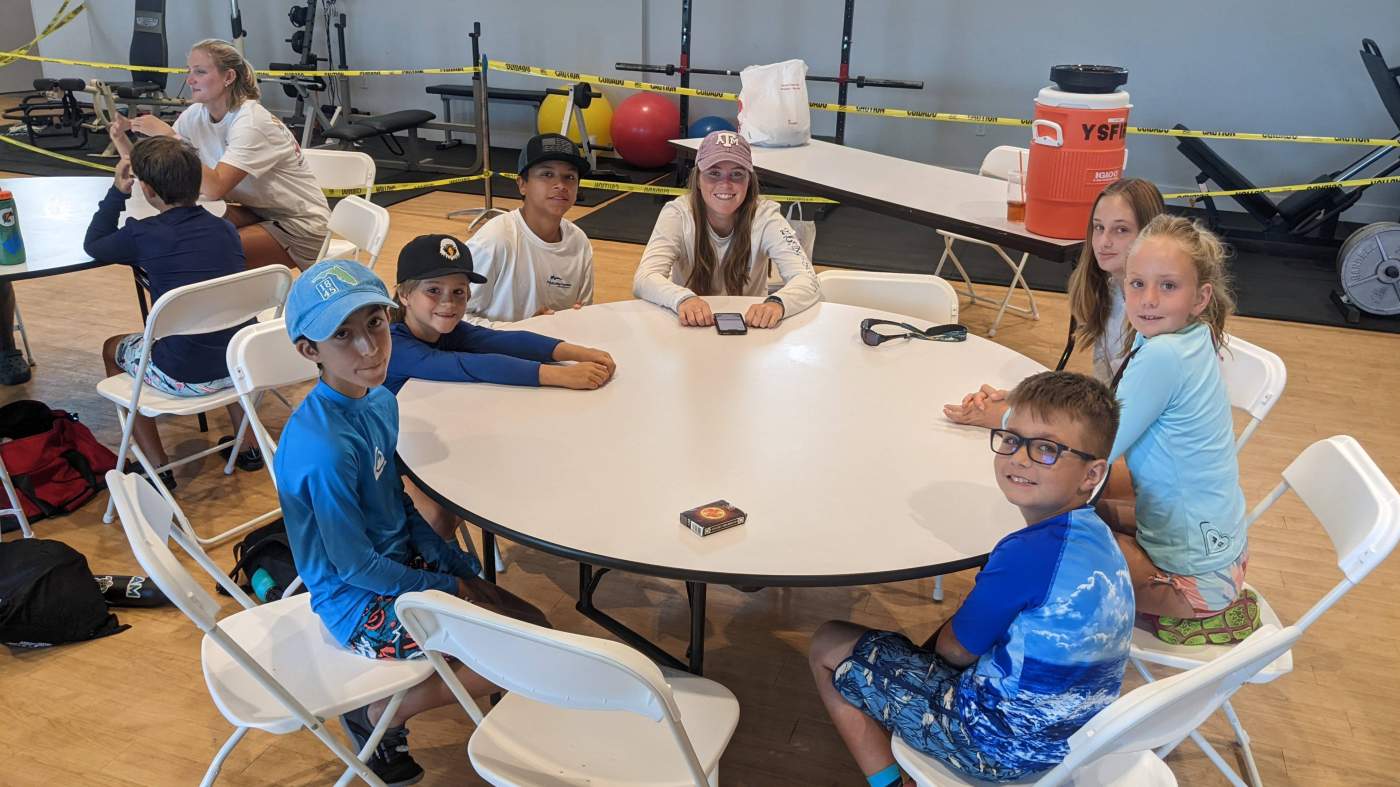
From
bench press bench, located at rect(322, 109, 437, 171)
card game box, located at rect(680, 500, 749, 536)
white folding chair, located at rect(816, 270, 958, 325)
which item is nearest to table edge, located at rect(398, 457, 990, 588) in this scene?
card game box, located at rect(680, 500, 749, 536)

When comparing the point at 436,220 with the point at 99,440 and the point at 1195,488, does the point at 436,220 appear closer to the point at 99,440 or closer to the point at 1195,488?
the point at 99,440

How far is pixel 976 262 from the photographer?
6.58 m

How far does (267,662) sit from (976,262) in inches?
215

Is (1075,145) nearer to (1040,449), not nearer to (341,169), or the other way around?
(1040,449)

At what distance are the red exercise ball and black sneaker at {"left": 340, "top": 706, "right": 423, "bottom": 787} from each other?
6781mm

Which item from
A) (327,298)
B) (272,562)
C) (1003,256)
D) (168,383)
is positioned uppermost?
(327,298)

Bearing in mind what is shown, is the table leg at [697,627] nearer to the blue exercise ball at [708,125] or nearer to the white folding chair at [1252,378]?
the white folding chair at [1252,378]

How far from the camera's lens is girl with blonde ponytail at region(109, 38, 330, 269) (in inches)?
160

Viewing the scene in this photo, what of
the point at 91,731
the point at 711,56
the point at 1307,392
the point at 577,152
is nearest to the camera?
the point at 91,731

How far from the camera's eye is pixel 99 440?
3988mm

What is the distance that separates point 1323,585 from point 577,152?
275 cm

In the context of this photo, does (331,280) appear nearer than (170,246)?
Yes

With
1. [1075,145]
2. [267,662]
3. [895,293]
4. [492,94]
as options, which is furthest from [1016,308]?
[492,94]

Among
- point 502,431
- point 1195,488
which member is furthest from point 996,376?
point 502,431
